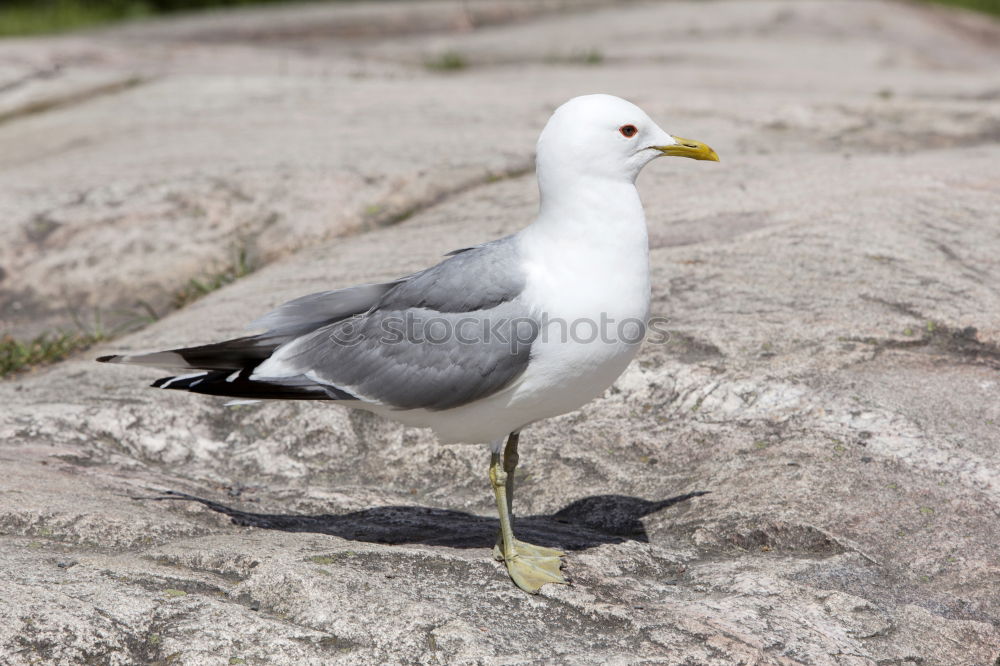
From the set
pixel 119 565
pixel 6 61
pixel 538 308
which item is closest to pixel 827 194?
pixel 538 308

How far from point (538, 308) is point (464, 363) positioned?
281 mm

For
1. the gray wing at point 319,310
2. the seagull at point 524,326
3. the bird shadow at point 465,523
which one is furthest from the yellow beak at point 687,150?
the bird shadow at point 465,523

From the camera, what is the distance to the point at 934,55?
41.0ft

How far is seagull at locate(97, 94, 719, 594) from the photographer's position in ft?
10.5

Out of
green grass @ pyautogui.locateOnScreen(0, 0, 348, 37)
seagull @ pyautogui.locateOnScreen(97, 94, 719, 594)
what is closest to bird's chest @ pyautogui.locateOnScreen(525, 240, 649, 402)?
seagull @ pyautogui.locateOnScreen(97, 94, 719, 594)

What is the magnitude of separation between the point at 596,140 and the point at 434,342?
0.77 metres

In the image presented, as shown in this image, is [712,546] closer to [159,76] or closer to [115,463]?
[115,463]

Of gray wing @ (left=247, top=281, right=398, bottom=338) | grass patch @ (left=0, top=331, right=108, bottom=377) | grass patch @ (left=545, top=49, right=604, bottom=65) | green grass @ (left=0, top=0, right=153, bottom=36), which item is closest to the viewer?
gray wing @ (left=247, top=281, right=398, bottom=338)

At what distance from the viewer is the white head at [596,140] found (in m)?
3.27

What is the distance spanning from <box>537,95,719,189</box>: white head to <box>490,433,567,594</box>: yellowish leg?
913 mm

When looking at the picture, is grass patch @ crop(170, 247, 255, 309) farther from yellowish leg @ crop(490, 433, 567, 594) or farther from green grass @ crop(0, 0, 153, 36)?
green grass @ crop(0, 0, 153, 36)

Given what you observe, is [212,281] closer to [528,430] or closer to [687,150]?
[528,430]

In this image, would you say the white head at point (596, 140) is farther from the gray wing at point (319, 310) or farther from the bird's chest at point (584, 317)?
the gray wing at point (319, 310)

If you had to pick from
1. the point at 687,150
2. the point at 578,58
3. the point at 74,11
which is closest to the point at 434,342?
the point at 687,150
